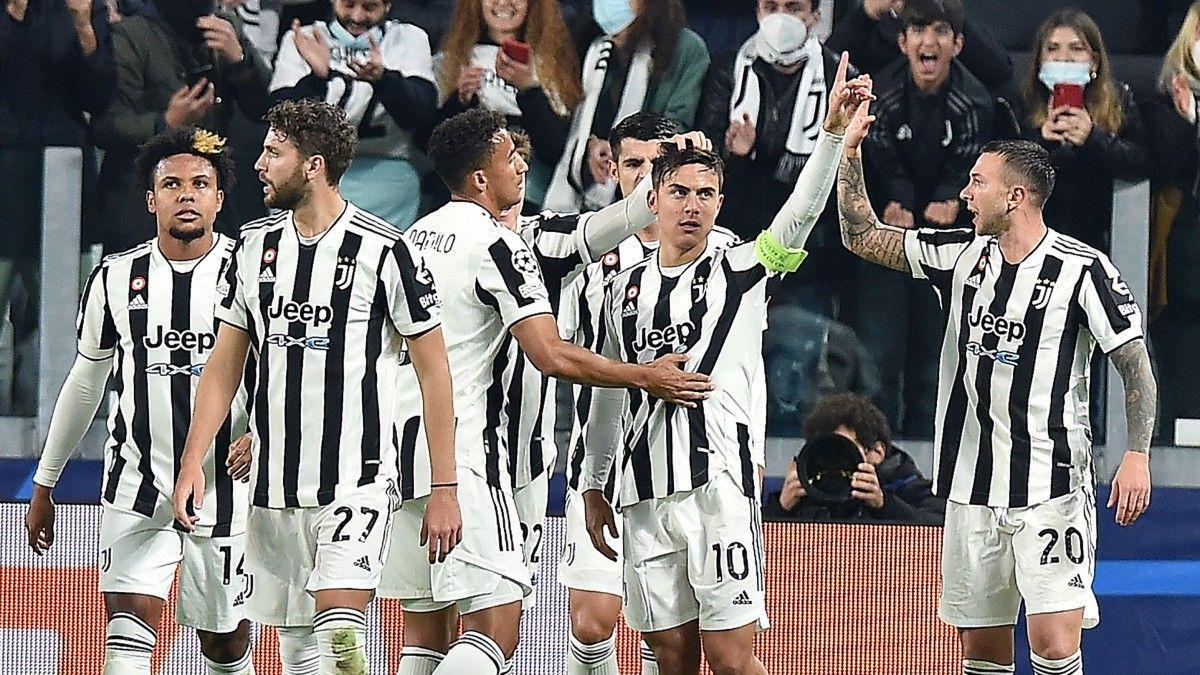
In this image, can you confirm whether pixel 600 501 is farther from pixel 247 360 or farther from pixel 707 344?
pixel 247 360

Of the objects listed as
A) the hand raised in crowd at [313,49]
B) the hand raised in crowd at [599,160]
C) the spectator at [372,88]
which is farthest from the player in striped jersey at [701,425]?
the hand raised in crowd at [313,49]

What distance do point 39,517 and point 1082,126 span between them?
405 cm

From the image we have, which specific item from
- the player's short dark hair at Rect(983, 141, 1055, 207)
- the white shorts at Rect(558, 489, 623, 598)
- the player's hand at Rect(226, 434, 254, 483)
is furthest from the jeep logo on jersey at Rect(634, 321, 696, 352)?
the player's hand at Rect(226, 434, 254, 483)

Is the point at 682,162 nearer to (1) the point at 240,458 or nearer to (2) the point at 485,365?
(2) the point at 485,365

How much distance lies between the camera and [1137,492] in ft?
18.2

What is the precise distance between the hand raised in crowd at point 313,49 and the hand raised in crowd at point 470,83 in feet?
1.71

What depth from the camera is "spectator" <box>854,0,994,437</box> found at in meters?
7.25

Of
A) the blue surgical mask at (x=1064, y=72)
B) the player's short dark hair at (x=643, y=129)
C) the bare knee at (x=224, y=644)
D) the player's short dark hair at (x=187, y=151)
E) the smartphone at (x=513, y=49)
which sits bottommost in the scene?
the bare knee at (x=224, y=644)

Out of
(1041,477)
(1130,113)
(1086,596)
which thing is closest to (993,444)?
(1041,477)

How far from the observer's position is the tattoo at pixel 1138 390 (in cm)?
564

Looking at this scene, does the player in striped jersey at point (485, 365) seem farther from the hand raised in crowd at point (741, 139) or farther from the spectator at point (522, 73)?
the hand raised in crowd at point (741, 139)

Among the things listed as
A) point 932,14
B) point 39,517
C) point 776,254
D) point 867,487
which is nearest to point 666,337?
point 776,254

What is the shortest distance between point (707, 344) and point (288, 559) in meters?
1.34

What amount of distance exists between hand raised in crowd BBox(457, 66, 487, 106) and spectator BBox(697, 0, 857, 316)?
853mm
